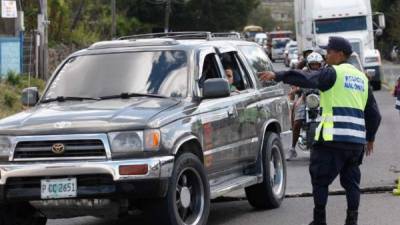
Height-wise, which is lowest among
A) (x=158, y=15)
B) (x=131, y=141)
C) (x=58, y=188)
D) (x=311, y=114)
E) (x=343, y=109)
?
(x=58, y=188)

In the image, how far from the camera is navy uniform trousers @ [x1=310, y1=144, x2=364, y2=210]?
7.32 metres

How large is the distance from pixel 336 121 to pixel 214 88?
1.28m

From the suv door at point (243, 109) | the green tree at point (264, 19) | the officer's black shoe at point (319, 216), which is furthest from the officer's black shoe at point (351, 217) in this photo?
the green tree at point (264, 19)

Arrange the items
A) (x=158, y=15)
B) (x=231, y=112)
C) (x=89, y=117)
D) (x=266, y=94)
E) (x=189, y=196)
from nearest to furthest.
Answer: (x=89, y=117), (x=189, y=196), (x=231, y=112), (x=266, y=94), (x=158, y=15)

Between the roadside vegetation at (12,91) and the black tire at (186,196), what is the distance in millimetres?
11762

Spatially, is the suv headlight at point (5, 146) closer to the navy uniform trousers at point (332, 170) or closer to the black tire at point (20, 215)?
the black tire at point (20, 215)

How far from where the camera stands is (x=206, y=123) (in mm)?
7910

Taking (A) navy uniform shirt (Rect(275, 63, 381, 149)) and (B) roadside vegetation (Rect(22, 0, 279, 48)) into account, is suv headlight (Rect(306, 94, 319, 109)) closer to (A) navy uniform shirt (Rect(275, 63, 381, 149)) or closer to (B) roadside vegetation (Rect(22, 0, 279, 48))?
(A) navy uniform shirt (Rect(275, 63, 381, 149))

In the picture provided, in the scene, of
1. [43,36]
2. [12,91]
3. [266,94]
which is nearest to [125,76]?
[266,94]

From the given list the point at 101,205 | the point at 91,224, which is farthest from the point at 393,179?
the point at 101,205

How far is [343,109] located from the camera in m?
7.34

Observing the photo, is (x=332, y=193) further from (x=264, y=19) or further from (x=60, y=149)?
(x=264, y=19)

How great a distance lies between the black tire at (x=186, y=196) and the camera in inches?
276

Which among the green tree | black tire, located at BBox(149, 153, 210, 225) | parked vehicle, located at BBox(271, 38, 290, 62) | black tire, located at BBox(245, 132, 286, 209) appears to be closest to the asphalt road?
black tire, located at BBox(245, 132, 286, 209)
